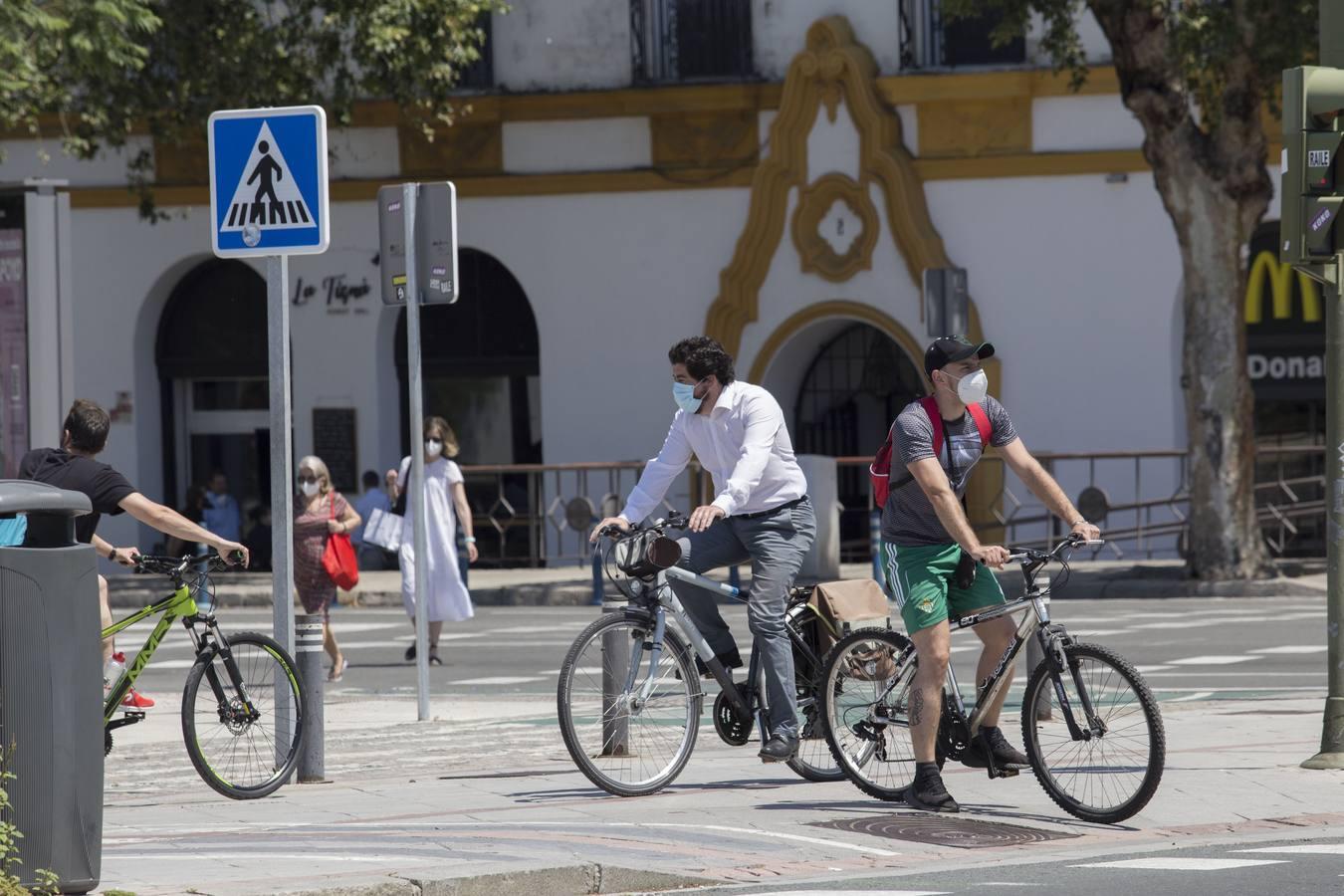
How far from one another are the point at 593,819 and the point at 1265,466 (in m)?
17.8

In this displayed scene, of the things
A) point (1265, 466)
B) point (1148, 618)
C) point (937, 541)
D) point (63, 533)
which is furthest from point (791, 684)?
point (1265, 466)

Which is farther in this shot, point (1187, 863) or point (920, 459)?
point (920, 459)

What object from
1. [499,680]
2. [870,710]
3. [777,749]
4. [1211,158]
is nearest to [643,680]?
[777,749]

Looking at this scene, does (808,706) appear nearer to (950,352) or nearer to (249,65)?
(950,352)

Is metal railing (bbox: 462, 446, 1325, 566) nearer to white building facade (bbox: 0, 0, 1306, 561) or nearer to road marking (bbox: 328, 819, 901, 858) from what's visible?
white building facade (bbox: 0, 0, 1306, 561)

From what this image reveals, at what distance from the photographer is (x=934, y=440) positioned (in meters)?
9.00

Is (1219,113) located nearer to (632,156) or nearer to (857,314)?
(857,314)

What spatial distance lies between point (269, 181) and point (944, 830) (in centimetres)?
391

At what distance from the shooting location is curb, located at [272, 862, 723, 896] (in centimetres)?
729

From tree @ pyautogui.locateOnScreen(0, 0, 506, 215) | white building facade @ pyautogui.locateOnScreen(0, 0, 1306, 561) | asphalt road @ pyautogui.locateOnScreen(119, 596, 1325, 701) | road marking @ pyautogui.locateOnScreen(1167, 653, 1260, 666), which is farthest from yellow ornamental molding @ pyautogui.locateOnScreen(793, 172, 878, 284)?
road marking @ pyautogui.locateOnScreen(1167, 653, 1260, 666)

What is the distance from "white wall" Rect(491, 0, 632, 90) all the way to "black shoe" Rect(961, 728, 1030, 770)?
1921 centimetres

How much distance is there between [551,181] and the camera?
28.1 meters

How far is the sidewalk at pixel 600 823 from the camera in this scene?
7.67m

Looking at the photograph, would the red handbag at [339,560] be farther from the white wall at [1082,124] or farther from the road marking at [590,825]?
the white wall at [1082,124]
